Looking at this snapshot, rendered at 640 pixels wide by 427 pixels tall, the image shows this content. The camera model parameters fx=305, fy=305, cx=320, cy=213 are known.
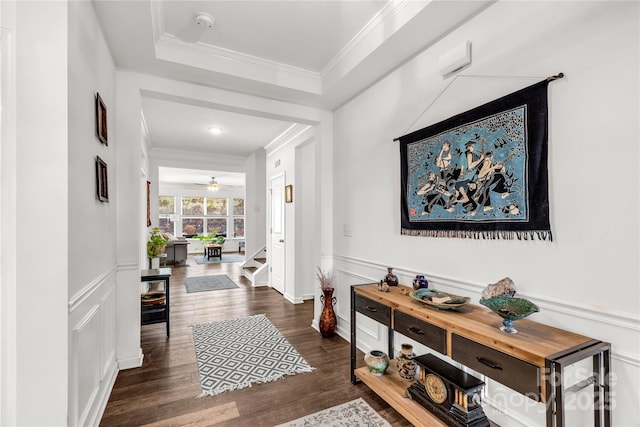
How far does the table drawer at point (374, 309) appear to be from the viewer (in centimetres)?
211

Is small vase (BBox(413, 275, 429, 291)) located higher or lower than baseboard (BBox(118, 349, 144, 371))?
higher

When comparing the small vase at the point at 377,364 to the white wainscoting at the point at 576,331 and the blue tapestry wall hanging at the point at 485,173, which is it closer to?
the white wainscoting at the point at 576,331

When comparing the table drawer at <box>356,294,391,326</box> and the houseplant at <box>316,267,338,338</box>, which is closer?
the table drawer at <box>356,294,391,326</box>

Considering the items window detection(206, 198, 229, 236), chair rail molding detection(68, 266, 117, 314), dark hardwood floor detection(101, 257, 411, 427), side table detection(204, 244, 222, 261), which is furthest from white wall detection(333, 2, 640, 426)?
window detection(206, 198, 229, 236)

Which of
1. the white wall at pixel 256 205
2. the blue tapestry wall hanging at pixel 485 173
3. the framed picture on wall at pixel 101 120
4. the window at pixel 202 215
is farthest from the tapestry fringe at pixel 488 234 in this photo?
the window at pixel 202 215

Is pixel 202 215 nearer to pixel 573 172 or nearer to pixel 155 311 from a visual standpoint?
pixel 155 311

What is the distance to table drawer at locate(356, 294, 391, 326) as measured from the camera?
2.11m

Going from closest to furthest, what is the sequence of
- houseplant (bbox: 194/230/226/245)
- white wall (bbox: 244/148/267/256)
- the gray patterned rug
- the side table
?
the gray patterned rug < white wall (bbox: 244/148/267/256) < the side table < houseplant (bbox: 194/230/226/245)

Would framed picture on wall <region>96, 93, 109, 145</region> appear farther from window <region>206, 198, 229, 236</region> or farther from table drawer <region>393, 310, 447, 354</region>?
window <region>206, 198, 229, 236</region>

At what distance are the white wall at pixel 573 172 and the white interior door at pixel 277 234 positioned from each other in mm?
3354

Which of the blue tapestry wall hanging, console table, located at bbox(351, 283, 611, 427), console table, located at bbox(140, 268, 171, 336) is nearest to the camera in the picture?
console table, located at bbox(351, 283, 611, 427)

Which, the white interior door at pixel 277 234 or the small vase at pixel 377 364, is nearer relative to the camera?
the small vase at pixel 377 364

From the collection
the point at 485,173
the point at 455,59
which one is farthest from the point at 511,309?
the point at 455,59

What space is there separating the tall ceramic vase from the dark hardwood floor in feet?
0.24
